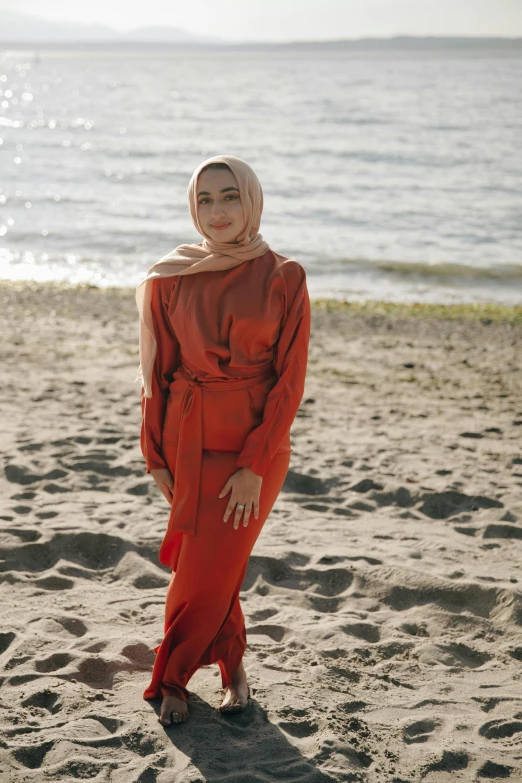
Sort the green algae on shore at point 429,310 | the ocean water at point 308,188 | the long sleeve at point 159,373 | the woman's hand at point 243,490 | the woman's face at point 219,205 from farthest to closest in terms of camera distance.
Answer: the ocean water at point 308,188 < the green algae on shore at point 429,310 < the long sleeve at point 159,373 < the woman's hand at point 243,490 < the woman's face at point 219,205

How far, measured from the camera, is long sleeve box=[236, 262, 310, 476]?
2.85 metres

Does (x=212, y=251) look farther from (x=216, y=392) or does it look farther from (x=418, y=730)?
(x=418, y=730)

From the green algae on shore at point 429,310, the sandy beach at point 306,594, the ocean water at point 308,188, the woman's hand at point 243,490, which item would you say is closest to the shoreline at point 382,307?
the green algae on shore at point 429,310

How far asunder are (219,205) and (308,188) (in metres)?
20.3

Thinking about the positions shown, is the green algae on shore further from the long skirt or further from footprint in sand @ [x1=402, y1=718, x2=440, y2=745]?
the long skirt

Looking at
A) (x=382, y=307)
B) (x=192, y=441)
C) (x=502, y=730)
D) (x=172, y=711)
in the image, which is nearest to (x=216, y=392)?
(x=192, y=441)

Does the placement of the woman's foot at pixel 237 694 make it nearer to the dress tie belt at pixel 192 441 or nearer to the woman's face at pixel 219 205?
the dress tie belt at pixel 192 441

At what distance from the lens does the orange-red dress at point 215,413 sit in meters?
2.84

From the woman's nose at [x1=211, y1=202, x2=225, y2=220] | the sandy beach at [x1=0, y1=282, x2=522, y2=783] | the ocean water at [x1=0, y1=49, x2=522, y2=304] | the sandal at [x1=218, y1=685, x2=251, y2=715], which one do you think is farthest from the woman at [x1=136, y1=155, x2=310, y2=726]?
the ocean water at [x1=0, y1=49, x2=522, y2=304]

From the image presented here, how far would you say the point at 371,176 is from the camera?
2450 centimetres

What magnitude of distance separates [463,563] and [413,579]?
1.23ft

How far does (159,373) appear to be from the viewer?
10.00 feet

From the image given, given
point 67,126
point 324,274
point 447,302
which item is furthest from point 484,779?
point 67,126

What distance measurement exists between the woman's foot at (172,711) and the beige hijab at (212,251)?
46.6 inches
